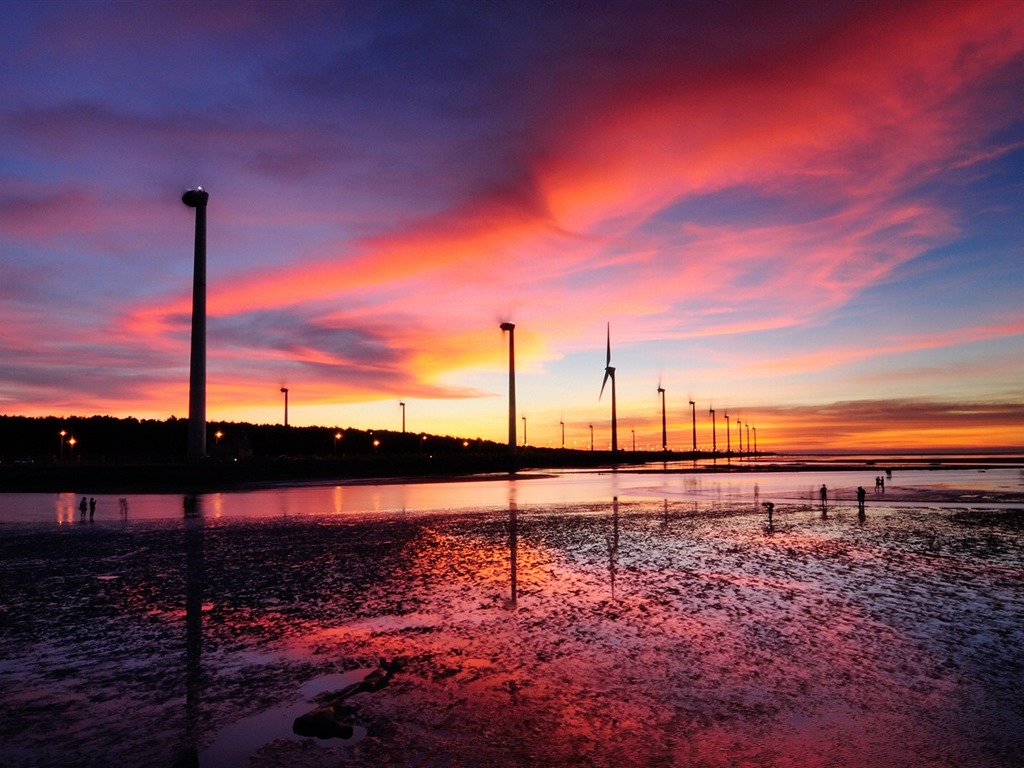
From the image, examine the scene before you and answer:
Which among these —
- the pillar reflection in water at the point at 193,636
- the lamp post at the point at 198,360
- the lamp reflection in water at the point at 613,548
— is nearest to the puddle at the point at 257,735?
the pillar reflection in water at the point at 193,636

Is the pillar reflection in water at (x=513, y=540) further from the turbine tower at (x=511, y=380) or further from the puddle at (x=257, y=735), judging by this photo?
the turbine tower at (x=511, y=380)

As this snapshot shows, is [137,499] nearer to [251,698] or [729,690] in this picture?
[251,698]

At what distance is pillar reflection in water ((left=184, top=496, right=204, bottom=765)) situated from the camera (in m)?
8.04

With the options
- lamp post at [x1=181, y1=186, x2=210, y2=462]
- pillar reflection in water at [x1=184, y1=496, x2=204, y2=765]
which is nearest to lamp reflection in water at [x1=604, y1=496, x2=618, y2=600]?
pillar reflection in water at [x1=184, y1=496, x2=204, y2=765]

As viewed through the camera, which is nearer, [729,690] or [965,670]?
[729,690]

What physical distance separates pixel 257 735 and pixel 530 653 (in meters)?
4.48

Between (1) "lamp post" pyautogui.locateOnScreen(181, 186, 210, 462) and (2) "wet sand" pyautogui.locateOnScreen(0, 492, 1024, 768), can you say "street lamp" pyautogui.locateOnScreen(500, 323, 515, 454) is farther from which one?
(2) "wet sand" pyautogui.locateOnScreen(0, 492, 1024, 768)

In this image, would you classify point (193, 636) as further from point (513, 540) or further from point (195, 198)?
point (195, 198)

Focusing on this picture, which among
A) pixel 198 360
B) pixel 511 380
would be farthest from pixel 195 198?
pixel 511 380

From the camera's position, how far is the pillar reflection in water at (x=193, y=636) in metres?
8.04

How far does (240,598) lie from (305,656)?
207 inches

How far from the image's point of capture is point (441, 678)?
32.2 ft

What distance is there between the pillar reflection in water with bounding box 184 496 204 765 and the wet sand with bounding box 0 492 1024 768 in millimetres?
62

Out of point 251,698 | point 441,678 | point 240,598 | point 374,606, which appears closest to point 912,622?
point 441,678
